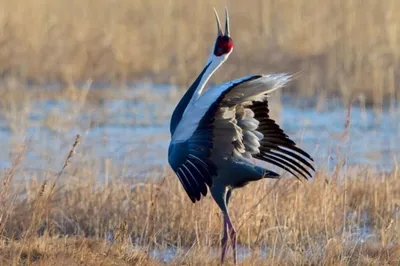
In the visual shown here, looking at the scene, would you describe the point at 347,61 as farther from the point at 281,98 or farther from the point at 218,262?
the point at 218,262

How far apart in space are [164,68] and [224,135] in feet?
25.6

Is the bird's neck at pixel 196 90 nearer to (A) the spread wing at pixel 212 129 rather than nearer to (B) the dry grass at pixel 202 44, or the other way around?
(A) the spread wing at pixel 212 129

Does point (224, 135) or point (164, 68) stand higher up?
point (164, 68)

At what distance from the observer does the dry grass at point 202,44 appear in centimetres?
1182

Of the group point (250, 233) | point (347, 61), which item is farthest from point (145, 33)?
point (250, 233)

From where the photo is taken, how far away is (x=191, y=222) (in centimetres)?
601

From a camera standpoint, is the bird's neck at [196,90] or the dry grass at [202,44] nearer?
the bird's neck at [196,90]

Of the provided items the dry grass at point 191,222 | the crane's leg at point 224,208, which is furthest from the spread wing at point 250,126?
the dry grass at point 191,222

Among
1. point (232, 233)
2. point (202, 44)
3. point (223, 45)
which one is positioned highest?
point (202, 44)

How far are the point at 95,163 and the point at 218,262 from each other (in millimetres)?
2967

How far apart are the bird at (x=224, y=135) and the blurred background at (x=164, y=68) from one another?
3139 mm

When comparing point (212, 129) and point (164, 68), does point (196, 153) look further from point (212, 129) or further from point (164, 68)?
point (164, 68)

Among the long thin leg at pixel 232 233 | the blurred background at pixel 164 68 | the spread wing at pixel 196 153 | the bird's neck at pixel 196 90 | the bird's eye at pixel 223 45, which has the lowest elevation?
the long thin leg at pixel 232 233

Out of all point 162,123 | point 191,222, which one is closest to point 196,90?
point 191,222
